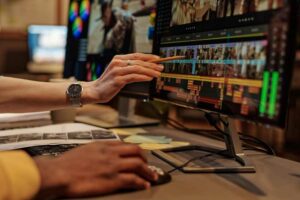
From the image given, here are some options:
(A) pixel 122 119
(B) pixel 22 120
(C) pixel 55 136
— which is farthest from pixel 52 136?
(A) pixel 122 119

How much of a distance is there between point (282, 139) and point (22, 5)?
2371 mm

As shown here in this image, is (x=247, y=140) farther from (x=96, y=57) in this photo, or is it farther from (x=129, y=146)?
(x=96, y=57)

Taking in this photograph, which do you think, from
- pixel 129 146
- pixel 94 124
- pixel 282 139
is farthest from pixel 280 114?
pixel 94 124

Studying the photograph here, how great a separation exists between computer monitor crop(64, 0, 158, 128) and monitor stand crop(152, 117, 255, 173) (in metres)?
0.29

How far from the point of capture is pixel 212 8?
854mm

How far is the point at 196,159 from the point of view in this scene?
914 mm

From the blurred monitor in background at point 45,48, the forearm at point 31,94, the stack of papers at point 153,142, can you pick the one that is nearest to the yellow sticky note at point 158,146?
the stack of papers at point 153,142

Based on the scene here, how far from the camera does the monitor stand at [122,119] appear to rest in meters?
1.40

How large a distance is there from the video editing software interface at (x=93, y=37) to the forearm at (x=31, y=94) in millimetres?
313

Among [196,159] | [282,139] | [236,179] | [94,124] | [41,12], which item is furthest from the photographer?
[41,12]

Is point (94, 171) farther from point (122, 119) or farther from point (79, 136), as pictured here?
point (122, 119)

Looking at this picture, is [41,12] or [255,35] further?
[41,12]

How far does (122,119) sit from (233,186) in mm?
815

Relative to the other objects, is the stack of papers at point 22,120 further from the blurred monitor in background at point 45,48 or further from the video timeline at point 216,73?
the blurred monitor in background at point 45,48
